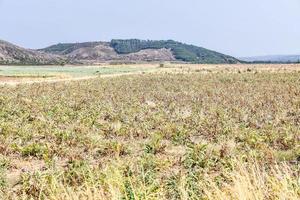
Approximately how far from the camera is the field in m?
6.82

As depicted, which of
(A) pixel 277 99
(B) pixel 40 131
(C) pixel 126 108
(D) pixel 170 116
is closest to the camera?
(B) pixel 40 131

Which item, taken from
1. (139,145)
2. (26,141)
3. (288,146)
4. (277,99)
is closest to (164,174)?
(139,145)

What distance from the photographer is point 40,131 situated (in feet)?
52.4

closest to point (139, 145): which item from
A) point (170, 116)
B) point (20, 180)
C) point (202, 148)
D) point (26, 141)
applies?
point (202, 148)

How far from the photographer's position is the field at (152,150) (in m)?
6.82

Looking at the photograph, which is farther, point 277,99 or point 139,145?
point 277,99

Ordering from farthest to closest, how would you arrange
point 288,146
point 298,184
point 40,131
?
1. point 40,131
2. point 288,146
3. point 298,184

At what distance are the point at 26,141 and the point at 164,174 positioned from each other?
5655 millimetres

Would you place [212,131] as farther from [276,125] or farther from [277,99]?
[277,99]

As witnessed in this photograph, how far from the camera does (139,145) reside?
46.6 feet

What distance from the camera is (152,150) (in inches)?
519

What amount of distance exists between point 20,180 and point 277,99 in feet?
59.4

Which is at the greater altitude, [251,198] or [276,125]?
[251,198]

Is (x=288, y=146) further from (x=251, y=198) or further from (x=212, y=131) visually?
(x=251, y=198)
